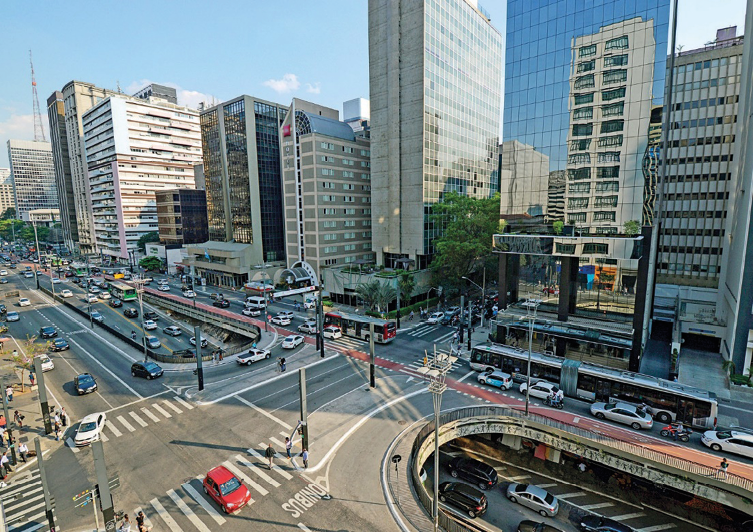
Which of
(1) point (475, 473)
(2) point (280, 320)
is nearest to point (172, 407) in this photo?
(2) point (280, 320)

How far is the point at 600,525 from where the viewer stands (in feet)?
72.9

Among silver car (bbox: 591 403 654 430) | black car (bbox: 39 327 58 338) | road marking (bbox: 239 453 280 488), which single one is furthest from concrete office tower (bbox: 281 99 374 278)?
silver car (bbox: 591 403 654 430)

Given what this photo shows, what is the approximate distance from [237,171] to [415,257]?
157 feet

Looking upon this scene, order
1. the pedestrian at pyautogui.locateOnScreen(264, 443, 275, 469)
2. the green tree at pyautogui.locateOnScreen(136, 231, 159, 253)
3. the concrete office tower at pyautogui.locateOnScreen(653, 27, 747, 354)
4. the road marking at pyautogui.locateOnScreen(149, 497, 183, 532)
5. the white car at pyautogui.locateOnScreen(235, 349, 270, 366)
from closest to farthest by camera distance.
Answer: the road marking at pyautogui.locateOnScreen(149, 497, 183, 532), the pedestrian at pyautogui.locateOnScreen(264, 443, 275, 469), the white car at pyautogui.locateOnScreen(235, 349, 270, 366), the concrete office tower at pyautogui.locateOnScreen(653, 27, 747, 354), the green tree at pyautogui.locateOnScreen(136, 231, 159, 253)

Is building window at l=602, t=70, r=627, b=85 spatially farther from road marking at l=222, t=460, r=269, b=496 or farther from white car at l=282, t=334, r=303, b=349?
road marking at l=222, t=460, r=269, b=496

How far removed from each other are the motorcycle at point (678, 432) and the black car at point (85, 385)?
48.3m

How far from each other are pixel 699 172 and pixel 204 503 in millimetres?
75640

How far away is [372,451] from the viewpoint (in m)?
24.3

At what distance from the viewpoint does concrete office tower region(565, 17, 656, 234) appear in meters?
36.6

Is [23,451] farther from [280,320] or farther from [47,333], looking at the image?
[47,333]

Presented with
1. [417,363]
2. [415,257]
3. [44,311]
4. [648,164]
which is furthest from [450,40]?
[44,311]

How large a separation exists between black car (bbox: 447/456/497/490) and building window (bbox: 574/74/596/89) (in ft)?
132

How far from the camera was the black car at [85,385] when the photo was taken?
3341 centimetres

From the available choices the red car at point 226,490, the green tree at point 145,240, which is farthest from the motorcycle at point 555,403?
the green tree at point 145,240
